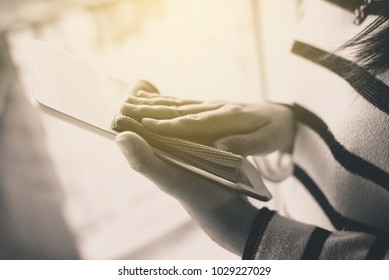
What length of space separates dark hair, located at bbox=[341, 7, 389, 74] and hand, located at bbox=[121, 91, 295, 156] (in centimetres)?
16

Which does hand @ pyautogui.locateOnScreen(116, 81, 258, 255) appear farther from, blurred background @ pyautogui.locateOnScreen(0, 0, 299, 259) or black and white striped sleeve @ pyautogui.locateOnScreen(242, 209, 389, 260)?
blurred background @ pyautogui.locateOnScreen(0, 0, 299, 259)

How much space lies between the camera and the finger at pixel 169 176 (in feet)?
1.30

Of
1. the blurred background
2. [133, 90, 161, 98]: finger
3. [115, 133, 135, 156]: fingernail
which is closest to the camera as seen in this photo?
[115, 133, 135, 156]: fingernail

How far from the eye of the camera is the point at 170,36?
3.93 ft

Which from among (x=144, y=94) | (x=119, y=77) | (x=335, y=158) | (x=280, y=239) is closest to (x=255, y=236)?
(x=280, y=239)

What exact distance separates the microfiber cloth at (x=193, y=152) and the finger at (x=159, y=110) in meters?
0.02

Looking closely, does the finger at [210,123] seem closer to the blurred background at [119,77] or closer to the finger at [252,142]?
the finger at [252,142]

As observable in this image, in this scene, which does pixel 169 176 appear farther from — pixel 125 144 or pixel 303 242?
pixel 303 242

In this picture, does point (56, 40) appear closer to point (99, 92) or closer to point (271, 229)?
point (99, 92)

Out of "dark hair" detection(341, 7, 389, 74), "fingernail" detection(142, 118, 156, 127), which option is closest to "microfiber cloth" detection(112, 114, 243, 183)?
"fingernail" detection(142, 118, 156, 127)

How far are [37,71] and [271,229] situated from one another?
0.37 metres

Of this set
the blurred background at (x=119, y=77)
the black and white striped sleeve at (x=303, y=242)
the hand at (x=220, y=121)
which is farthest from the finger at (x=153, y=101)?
the blurred background at (x=119, y=77)

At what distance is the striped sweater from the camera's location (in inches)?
15.7

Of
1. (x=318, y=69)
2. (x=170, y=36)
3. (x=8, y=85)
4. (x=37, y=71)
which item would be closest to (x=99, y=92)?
(x=37, y=71)
